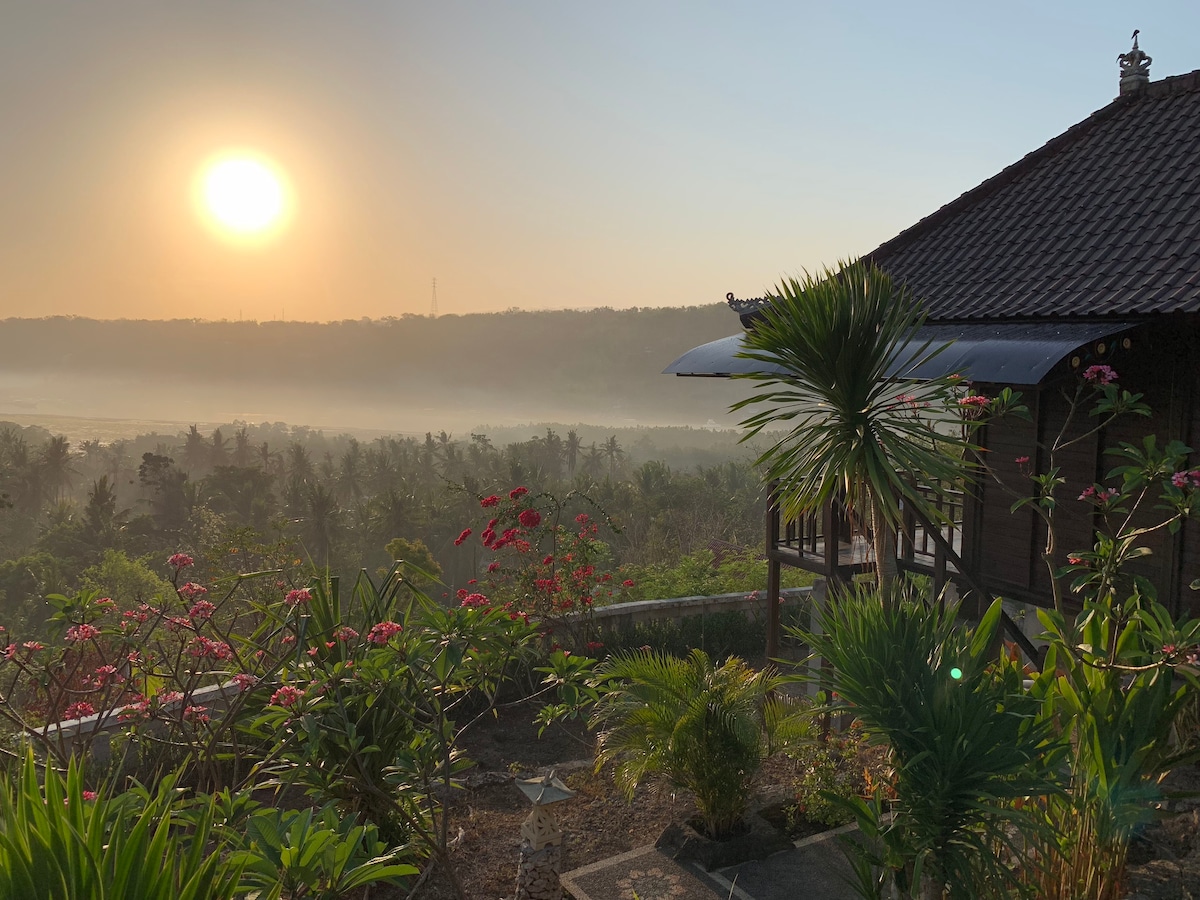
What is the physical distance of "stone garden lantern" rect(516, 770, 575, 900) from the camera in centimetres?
493

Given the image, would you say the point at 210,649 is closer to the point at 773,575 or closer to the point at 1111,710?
the point at 1111,710

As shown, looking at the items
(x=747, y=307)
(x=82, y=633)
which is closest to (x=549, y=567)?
(x=747, y=307)

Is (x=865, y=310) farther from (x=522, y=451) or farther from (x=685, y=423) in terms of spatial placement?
(x=685, y=423)

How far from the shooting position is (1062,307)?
22.0 ft

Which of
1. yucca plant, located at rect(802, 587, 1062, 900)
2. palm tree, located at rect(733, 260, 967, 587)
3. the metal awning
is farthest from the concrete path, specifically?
the metal awning

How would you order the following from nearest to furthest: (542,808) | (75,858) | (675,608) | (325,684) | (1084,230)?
(75,858) → (325,684) → (542,808) → (1084,230) → (675,608)

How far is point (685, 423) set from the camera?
142m

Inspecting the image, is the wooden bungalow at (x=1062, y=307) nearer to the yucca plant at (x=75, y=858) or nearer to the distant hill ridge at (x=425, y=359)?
the yucca plant at (x=75, y=858)

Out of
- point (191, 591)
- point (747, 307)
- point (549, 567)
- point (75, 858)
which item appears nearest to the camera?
point (75, 858)

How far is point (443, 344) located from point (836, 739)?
6229 inches

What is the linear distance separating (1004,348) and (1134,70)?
16.1 ft

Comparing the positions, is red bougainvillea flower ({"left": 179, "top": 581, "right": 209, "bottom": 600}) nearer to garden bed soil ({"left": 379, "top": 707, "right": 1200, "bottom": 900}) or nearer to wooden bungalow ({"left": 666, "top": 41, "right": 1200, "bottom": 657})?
garden bed soil ({"left": 379, "top": 707, "right": 1200, "bottom": 900})

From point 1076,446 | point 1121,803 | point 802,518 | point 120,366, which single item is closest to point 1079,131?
point 1076,446

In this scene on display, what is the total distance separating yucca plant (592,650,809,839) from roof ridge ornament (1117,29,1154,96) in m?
7.22
